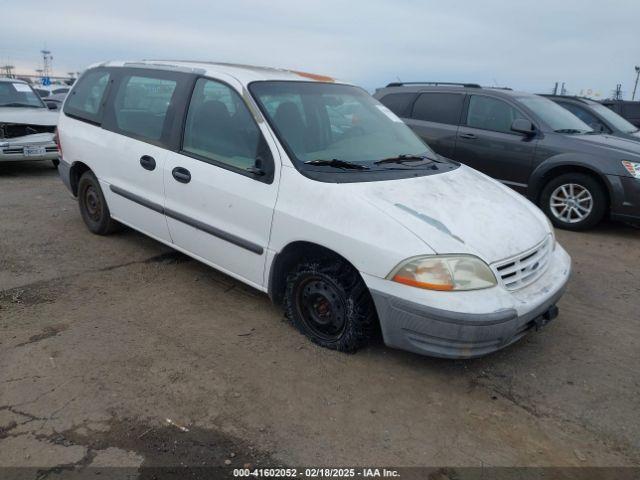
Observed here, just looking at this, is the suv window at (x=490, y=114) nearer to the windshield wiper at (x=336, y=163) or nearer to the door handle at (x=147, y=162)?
the windshield wiper at (x=336, y=163)

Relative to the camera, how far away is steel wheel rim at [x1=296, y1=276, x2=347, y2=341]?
3330mm

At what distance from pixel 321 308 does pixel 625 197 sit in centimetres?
454

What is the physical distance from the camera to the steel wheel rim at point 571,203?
21.4 feet

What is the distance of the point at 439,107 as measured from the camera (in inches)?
306

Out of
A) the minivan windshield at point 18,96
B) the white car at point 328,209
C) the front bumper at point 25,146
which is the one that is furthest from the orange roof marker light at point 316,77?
the minivan windshield at point 18,96

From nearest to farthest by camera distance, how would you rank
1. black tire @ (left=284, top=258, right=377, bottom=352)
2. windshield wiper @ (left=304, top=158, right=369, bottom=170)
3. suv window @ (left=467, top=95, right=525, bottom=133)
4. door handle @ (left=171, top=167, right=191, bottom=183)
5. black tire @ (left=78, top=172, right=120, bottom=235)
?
black tire @ (left=284, top=258, right=377, bottom=352), windshield wiper @ (left=304, top=158, right=369, bottom=170), door handle @ (left=171, top=167, right=191, bottom=183), black tire @ (left=78, top=172, right=120, bottom=235), suv window @ (left=467, top=95, right=525, bottom=133)

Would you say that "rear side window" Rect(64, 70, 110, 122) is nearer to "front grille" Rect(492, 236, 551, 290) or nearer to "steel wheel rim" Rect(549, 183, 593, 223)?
"front grille" Rect(492, 236, 551, 290)

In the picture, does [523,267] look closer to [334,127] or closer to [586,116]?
[334,127]

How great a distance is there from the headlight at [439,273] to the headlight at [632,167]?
4.30m

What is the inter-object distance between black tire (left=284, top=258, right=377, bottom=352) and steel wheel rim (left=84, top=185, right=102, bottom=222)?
9.01 feet

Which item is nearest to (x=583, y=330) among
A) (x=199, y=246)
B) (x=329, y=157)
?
(x=329, y=157)

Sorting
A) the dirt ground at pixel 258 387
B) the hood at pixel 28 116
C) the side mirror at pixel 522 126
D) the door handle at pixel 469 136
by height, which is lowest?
the dirt ground at pixel 258 387

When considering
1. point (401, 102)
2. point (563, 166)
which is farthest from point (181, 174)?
point (401, 102)

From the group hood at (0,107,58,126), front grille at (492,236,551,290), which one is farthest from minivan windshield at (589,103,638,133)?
hood at (0,107,58,126)
